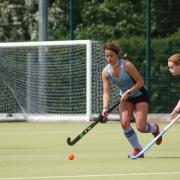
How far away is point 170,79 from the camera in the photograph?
67.1 ft

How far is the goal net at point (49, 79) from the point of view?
64.6 ft

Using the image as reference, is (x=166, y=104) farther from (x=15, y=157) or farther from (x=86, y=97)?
(x=15, y=157)

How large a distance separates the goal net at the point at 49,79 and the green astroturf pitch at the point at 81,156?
6.77 feet

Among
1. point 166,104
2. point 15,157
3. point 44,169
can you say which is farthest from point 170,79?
point 44,169

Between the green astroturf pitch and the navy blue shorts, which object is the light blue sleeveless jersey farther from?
the green astroturf pitch

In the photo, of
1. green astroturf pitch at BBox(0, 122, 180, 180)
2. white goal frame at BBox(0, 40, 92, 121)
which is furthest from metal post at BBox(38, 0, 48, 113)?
green astroturf pitch at BBox(0, 122, 180, 180)

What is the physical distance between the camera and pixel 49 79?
2017 cm

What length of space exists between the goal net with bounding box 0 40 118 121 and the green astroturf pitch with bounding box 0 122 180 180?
2.06 metres

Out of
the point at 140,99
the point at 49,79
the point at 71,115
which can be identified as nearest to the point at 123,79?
the point at 140,99

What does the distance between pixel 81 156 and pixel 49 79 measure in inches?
338

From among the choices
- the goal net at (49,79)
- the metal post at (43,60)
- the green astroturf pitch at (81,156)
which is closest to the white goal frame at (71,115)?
the goal net at (49,79)

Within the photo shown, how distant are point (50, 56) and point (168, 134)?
518 cm

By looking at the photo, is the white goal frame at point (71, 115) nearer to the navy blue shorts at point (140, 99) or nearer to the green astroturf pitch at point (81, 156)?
the green astroturf pitch at point (81, 156)

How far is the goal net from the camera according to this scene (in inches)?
775
